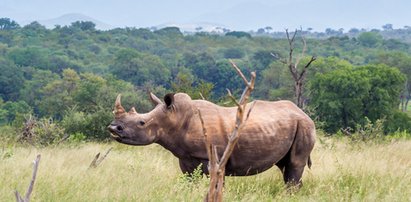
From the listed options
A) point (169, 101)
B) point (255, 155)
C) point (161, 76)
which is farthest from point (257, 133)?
point (161, 76)

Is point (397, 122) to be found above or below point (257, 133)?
below

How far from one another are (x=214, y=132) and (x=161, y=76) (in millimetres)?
87061

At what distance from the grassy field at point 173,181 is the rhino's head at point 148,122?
1.42ft

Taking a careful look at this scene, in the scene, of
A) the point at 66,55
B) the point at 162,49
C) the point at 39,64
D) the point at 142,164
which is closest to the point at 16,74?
the point at 39,64

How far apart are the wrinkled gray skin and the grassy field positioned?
0.84 ft

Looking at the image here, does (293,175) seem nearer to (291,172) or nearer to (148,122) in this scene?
(291,172)

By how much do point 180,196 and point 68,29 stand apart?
13555 cm

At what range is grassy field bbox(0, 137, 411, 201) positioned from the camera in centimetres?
618

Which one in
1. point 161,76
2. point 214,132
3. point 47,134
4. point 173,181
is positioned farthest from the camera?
point 161,76

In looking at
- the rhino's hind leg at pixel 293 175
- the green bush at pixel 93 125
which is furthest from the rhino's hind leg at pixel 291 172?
the green bush at pixel 93 125

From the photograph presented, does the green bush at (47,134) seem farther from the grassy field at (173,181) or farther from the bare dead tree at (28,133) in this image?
the grassy field at (173,181)

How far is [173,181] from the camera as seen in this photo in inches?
279

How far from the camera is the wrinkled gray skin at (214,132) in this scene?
6.57 meters

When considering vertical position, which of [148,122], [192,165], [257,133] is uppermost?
[148,122]
